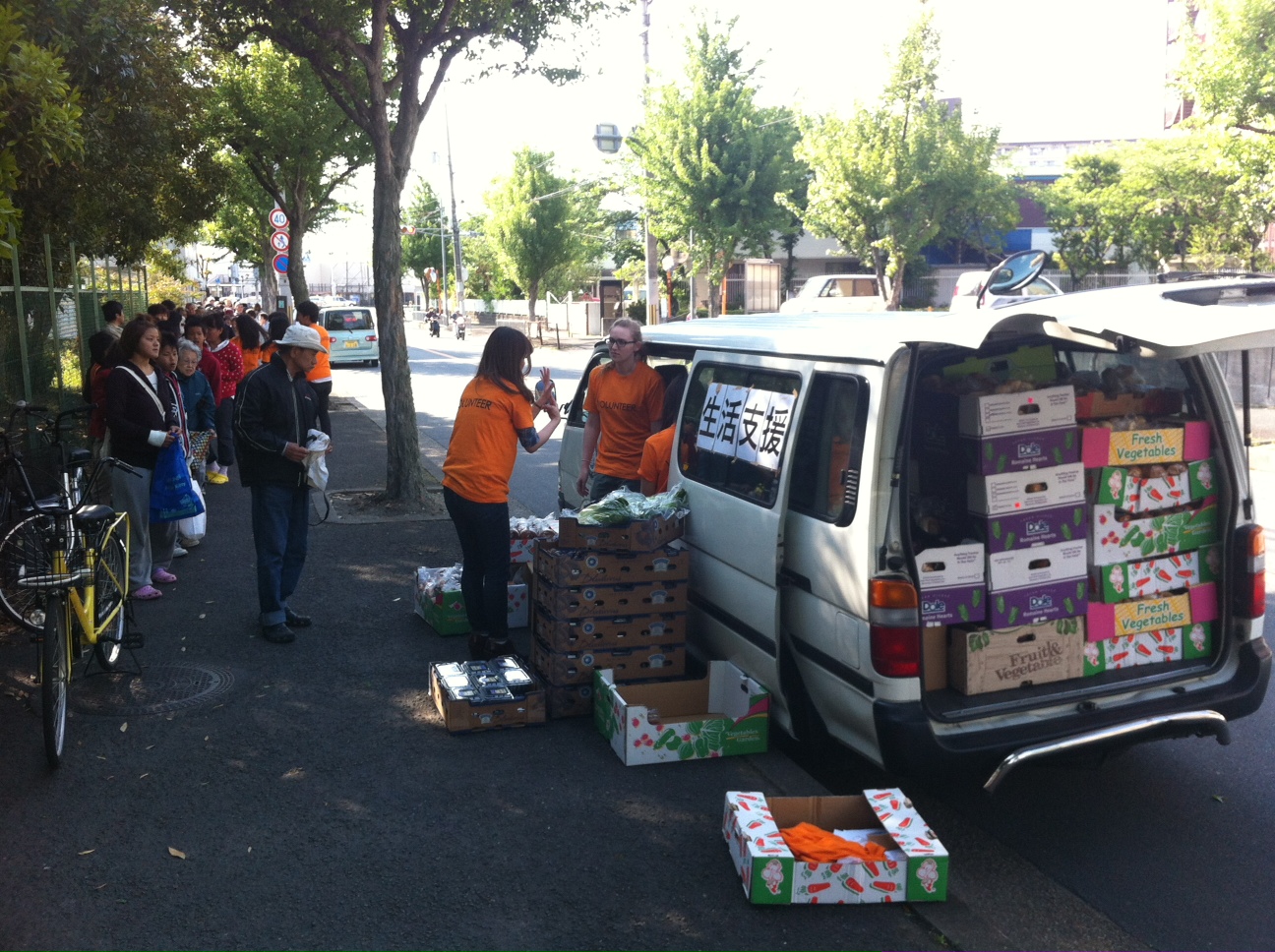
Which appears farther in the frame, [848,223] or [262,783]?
[848,223]

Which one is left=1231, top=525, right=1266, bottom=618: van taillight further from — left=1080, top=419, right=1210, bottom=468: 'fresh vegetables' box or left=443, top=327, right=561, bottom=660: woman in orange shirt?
left=443, top=327, right=561, bottom=660: woman in orange shirt

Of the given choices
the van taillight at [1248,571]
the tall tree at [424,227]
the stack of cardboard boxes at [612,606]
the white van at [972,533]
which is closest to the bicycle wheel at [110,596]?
the stack of cardboard boxes at [612,606]

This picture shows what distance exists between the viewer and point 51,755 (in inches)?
192

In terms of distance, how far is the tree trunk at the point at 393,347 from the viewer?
1105 cm

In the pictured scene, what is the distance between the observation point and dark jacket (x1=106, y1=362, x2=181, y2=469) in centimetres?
726

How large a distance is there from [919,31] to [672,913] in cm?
3808

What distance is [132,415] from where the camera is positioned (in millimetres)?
7301

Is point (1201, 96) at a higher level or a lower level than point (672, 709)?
higher

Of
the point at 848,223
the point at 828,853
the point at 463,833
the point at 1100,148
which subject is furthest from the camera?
the point at 1100,148

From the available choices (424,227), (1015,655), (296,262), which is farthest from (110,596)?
(424,227)

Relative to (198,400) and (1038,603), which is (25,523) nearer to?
(198,400)

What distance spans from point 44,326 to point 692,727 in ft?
31.7

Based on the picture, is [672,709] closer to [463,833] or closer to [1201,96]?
[463,833]

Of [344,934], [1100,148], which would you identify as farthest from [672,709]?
[1100,148]
